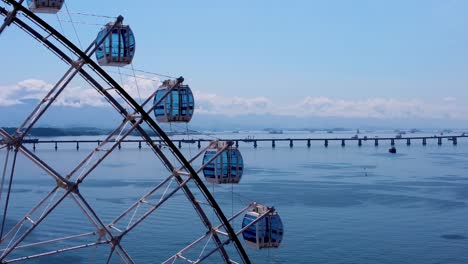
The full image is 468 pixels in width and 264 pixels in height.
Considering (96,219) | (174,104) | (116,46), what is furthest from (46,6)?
(96,219)

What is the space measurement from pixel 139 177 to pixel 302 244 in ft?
240

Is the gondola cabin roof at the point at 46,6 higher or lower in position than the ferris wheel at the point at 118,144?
higher

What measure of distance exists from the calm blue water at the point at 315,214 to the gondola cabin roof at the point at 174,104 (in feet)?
23.9

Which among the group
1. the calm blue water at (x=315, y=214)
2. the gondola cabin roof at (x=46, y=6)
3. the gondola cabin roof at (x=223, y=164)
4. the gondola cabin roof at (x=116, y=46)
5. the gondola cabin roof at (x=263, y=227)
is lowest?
the calm blue water at (x=315, y=214)

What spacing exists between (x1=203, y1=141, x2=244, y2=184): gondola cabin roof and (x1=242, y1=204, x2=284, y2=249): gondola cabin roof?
162cm

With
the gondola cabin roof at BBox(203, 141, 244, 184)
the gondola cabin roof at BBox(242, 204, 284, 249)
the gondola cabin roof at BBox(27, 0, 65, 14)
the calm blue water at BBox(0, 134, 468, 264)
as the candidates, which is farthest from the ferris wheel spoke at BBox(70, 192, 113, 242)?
the calm blue water at BBox(0, 134, 468, 264)

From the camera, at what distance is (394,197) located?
97688mm

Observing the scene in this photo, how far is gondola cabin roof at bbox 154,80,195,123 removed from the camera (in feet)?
70.7

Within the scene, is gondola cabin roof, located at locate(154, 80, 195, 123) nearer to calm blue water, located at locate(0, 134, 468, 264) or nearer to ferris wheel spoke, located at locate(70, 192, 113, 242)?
ferris wheel spoke, located at locate(70, 192, 113, 242)

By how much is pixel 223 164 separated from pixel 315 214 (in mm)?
59158

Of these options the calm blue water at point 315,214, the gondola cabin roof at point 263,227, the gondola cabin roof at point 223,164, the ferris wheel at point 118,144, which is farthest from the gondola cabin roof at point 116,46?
the calm blue water at point 315,214

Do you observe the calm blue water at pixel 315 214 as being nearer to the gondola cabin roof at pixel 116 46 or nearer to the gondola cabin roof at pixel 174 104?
the gondola cabin roof at pixel 174 104

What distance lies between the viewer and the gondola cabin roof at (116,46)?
21.0m

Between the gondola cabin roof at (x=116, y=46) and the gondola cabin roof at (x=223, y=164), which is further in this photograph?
the gondola cabin roof at (x=223, y=164)
